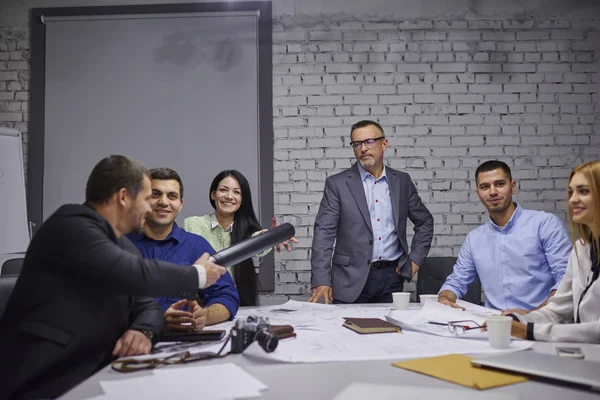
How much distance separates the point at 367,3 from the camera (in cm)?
405

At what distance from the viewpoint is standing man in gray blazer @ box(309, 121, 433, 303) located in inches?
124

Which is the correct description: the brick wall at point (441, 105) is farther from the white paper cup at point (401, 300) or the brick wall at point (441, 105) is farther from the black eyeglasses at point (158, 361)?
the black eyeglasses at point (158, 361)

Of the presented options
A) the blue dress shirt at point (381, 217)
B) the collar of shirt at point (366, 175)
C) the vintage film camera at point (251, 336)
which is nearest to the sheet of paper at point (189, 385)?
the vintage film camera at point (251, 336)

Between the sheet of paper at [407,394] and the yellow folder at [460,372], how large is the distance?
0.20 ft

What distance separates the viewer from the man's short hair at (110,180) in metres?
1.56

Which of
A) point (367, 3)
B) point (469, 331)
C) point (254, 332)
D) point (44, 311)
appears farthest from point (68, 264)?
point (367, 3)

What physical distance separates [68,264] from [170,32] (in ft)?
10.1

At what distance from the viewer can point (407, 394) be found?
99cm

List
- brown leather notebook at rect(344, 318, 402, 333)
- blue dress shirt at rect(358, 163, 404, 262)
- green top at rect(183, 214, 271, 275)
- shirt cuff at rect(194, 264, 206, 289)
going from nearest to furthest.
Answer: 1. shirt cuff at rect(194, 264, 206, 289)
2. brown leather notebook at rect(344, 318, 402, 333)
3. green top at rect(183, 214, 271, 275)
4. blue dress shirt at rect(358, 163, 404, 262)

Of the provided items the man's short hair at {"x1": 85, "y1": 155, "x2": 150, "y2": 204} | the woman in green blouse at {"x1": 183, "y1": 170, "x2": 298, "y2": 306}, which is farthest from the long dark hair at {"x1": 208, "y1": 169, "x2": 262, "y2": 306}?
the man's short hair at {"x1": 85, "y1": 155, "x2": 150, "y2": 204}

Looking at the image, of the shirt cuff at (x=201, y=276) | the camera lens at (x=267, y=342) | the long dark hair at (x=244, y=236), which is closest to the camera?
the camera lens at (x=267, y=342)

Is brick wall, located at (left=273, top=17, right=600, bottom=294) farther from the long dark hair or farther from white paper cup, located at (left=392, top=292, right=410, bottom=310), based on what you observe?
white paper cup, located at (left=392, top=292, right=410, bottom=310)

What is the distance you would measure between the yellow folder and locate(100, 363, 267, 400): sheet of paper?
366 mm

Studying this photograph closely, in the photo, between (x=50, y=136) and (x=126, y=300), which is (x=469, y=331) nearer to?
(x=126, y=300)
